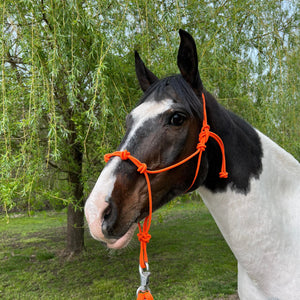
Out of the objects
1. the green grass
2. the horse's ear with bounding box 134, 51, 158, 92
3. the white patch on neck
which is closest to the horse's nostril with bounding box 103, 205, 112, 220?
the white patch on neck

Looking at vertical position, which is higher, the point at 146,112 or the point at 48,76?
the point at 48,76

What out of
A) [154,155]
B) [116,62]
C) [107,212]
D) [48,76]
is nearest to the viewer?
[107,212]

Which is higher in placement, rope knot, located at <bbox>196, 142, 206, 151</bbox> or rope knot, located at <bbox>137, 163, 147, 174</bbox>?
rope knot, located at <bbox>196, 142, 206, 151</bbox>

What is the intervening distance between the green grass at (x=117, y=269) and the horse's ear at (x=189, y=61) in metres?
1.97

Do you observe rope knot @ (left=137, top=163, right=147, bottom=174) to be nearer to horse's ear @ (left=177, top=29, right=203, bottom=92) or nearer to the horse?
the horse

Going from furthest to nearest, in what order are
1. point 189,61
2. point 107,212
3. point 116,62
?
point 116,62
point 189,61
point 107,212

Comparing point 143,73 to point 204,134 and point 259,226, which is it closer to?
point 204,134

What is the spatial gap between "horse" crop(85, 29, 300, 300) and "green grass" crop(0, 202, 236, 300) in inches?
65.6

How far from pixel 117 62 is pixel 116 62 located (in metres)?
0.02

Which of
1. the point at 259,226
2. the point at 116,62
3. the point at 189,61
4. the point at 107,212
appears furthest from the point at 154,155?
the point at 116,62

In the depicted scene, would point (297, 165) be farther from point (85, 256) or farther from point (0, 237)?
point (0, 237)

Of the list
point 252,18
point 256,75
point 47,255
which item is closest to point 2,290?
point 47,255

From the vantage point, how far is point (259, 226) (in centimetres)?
133

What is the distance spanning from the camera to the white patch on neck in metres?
1.24
